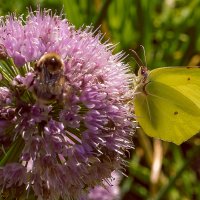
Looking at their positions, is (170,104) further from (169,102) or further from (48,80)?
(48,80)

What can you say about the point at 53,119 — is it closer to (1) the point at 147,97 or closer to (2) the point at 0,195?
(2) the point at 0,195

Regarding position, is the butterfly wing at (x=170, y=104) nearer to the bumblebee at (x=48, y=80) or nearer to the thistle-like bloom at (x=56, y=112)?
the thistle-like bloom at (x=56, y=112)

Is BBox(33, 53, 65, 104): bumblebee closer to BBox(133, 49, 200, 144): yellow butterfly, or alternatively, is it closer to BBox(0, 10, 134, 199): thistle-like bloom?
BBox(0, 10, 134, 199): thistle-like bloom

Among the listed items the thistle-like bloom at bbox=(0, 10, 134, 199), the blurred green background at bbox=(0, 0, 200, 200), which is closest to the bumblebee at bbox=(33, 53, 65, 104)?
the thistle-like bloom at bbox=(0, 10, 134, 199)

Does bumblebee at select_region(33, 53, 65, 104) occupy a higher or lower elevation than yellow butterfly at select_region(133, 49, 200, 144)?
higher

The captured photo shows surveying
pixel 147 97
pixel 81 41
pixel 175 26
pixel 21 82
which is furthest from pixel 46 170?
pixel 175 26

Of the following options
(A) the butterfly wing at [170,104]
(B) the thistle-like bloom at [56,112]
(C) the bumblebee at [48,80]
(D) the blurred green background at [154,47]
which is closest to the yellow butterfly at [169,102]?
(A) the butterfly wing at [170,104]

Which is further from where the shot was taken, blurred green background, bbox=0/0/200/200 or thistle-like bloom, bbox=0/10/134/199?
blurred green background, bbox=0/0/200/200

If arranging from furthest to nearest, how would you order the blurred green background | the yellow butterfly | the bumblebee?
1. the blurred green background
2. the yellow butterfly
3. the bumblebee
